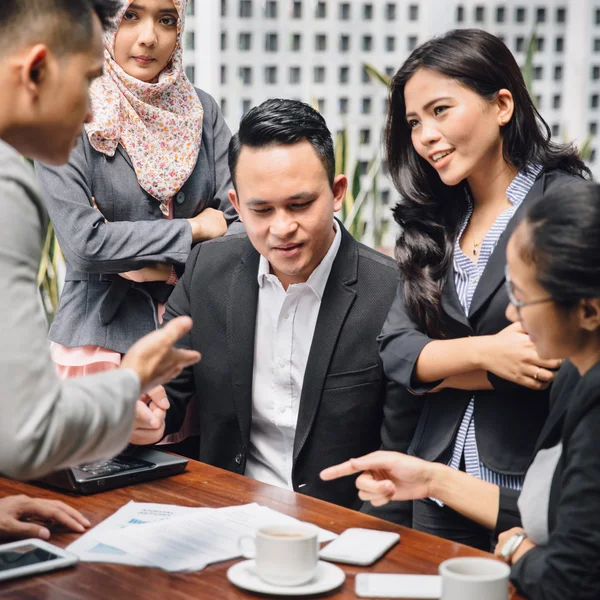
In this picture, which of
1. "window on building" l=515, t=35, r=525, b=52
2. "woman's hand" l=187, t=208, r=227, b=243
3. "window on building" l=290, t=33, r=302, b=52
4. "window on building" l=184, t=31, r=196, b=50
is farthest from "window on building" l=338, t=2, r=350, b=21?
"woman's hand" l=187, t=208, r=227, b=243

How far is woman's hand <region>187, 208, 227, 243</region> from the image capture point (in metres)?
2.50

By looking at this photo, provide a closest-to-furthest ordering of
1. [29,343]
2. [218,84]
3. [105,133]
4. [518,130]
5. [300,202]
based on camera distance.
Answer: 1. [29,343]
2. [518,130]
3. [300,202]
4. [105,133]
5. [218,84]

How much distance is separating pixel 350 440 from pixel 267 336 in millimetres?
343

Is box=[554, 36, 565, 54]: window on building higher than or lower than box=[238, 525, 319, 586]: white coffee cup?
higher

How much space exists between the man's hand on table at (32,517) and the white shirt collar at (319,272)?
890mm

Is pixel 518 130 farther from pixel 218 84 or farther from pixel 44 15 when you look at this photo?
pixel 218 84

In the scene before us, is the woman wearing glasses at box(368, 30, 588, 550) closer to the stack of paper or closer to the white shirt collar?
the white shirt collar

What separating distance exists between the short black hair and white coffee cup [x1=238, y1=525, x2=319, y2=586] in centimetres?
76

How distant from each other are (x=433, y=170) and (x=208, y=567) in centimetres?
114

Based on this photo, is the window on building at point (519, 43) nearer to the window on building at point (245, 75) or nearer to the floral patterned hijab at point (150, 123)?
the window on building at point (245, 75)

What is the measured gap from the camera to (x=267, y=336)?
93.0 inches

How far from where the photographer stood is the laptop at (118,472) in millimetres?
1810

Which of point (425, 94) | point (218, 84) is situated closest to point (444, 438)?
point (425, 94)

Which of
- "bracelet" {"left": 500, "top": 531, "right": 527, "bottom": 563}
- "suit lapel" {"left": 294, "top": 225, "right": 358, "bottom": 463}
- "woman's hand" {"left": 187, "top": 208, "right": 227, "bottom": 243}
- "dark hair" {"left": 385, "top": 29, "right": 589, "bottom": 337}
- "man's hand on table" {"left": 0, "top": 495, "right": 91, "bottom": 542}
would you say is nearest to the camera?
"bracelet" {"left": 500, "top": 531, "right": 527, "bottom": 563}
